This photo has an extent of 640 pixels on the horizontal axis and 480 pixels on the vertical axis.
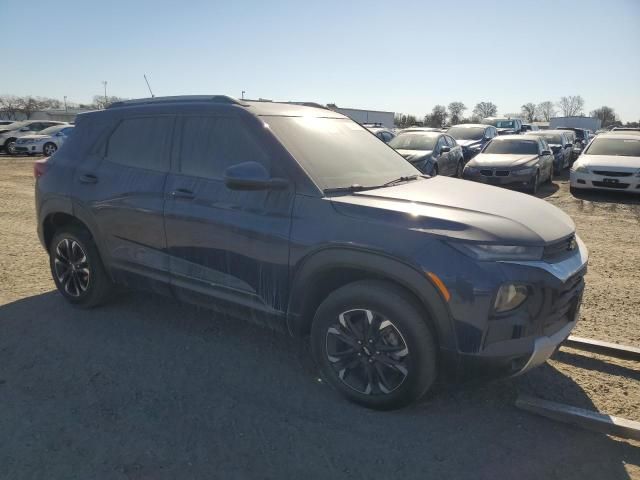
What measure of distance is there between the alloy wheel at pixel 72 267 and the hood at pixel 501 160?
32.9 ft

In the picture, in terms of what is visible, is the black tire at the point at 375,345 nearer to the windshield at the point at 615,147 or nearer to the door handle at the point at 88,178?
the door handle at the point at 88,178

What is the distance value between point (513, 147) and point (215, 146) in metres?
11.5

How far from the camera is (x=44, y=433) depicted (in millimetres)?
2764

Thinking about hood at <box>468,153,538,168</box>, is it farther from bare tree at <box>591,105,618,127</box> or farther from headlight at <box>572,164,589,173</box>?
bare tree at <box>591,105,618,127</box>

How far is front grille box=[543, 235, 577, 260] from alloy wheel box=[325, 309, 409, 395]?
3.14 ft

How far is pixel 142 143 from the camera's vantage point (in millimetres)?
3998

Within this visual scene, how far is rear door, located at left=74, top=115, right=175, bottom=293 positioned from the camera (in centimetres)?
379

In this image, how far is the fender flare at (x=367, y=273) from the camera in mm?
2670

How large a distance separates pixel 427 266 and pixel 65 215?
347 cm

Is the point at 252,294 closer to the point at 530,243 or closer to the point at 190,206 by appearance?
the point at 190,206

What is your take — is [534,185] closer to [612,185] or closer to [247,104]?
[612,185]

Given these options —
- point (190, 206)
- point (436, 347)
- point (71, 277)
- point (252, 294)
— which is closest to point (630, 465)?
point (436, 347)

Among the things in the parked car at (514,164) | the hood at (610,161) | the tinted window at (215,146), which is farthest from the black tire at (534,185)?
the tinted window at (215,146)

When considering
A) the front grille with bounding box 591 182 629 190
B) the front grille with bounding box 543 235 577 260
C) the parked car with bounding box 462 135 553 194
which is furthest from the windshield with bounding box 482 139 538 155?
the front grille with bounding box 543 235 577 260
